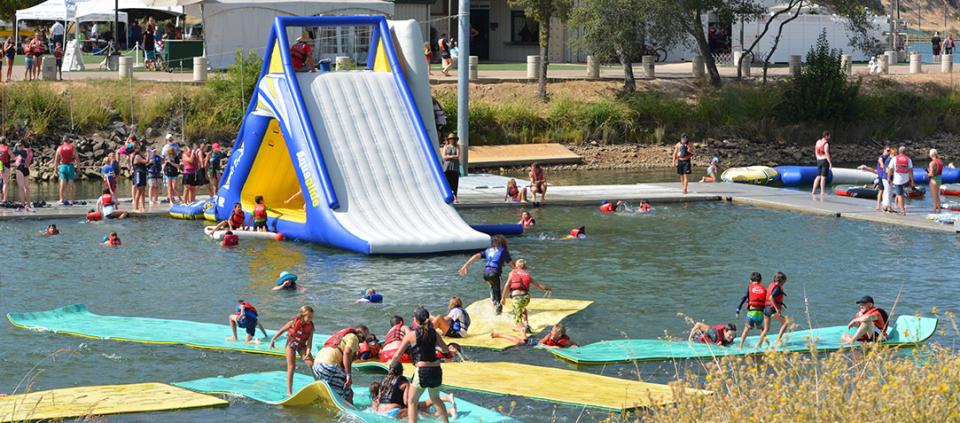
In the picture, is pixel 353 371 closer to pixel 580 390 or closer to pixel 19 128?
pixel 580 390

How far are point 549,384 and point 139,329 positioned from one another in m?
6.12

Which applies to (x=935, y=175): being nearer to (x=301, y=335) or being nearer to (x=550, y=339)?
(x=550, y=339)

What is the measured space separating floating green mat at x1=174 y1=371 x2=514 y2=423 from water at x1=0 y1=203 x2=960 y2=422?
0.16m

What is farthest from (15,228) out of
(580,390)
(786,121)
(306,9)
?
(786,121)

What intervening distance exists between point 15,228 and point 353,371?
513 inches

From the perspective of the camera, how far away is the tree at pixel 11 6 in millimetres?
60112

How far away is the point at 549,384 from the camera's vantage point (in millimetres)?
15375

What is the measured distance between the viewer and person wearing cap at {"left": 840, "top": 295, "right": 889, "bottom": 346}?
659 inches

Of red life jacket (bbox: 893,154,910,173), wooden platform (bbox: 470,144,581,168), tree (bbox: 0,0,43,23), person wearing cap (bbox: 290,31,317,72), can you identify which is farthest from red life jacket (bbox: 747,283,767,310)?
tree (bbox: 0,0,43,23)

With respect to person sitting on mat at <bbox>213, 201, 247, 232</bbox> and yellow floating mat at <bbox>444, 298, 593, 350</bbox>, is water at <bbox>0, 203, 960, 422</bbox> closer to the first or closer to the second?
yellow floating mat at <bbox>444, 298, 593, 350</bbox>

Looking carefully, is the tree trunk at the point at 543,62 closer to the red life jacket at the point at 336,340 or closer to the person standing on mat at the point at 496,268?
the person standing on mat at the point at 496,268

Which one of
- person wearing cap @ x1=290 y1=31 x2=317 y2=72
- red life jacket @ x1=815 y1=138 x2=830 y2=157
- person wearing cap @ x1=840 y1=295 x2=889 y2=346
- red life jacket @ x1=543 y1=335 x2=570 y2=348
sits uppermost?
person wearing cap @ x1=290 y1=31 x2=317 y2=72

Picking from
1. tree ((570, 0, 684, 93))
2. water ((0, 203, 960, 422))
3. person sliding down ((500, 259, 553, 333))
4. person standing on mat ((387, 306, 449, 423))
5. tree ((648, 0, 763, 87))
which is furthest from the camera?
tree ((648, 0, 763, 87))

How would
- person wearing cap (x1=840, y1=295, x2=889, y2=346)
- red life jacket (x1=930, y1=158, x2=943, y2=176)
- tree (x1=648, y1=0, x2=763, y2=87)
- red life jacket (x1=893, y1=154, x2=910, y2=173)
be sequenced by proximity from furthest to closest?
tree (x1=648, y1=0, x2=763, y2=87) → red life jacket (x1=930, y1=158, x2=943, y2=176) → red life jacket (x1=893, y1=154, x2=910, y2=173) → person wearing cap (x1=840, y1=295, x2=889, y2=346)
